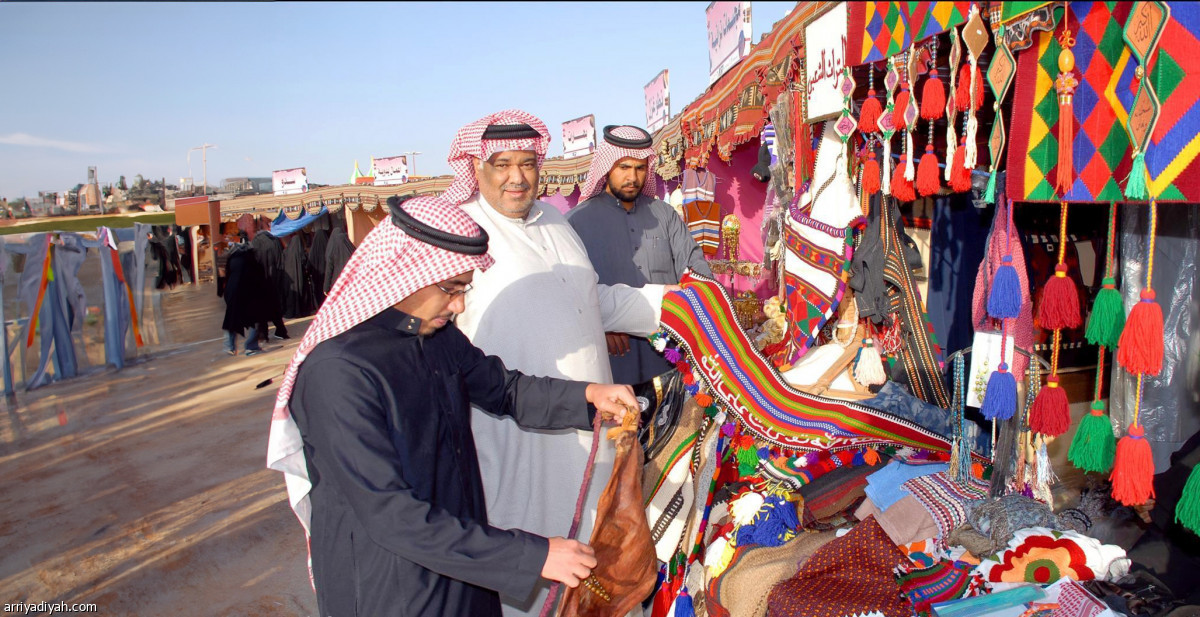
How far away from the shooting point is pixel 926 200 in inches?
129

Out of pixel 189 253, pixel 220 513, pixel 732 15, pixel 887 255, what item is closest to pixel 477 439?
pixel 887 255

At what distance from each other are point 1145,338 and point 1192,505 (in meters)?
0.42

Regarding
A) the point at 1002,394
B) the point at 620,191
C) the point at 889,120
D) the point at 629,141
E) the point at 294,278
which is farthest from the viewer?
the point at 294,278

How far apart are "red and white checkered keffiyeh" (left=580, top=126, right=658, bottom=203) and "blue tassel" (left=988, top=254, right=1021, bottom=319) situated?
2.10 m

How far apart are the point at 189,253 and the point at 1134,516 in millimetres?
17911

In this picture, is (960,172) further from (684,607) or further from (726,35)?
(726,35)

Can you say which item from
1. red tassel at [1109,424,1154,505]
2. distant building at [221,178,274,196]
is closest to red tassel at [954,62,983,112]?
red tassel at [1109,424,1154,505]

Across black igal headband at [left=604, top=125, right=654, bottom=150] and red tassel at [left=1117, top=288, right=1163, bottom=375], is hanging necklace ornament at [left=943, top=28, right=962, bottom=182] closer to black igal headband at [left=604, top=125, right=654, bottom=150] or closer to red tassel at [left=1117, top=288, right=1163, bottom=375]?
red tassel at [left=1117, top=288, right=1163, bottom=375]

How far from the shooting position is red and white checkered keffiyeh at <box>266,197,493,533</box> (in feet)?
5.34

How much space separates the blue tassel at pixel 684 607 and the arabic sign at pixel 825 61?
2030 millimetres

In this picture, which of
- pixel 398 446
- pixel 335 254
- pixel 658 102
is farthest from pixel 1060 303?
pixel 335 254

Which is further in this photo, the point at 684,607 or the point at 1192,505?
the point at 684,607

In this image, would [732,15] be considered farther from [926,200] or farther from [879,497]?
[879,497]

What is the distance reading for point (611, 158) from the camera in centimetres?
377
